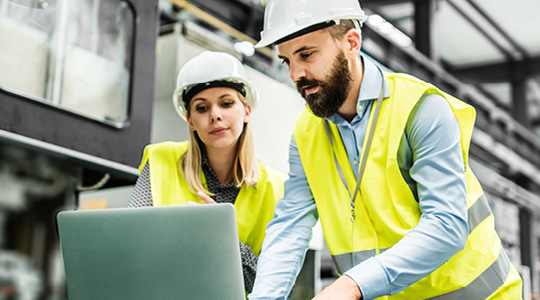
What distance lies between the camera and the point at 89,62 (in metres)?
2.54

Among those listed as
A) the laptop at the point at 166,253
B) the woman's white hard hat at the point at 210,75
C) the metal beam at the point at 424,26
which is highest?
the metal beam at the point at 424,26

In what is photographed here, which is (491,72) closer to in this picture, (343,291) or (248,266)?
(248,266)

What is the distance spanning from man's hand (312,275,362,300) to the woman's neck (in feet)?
3.15

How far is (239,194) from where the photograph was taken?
196 cm

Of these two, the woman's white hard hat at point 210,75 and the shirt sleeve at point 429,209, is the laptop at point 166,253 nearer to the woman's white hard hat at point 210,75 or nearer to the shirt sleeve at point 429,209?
the shirt sleeve at point 429,209

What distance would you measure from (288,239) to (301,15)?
1.92 feet

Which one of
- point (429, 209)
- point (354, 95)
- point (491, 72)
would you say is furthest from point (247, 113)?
point (491, 72)

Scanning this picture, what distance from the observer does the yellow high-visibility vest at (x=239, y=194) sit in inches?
74.9

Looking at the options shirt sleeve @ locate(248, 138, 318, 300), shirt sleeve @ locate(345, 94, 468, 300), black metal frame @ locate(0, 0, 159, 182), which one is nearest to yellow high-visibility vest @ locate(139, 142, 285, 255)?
shirt sleeve @ locate(248, 138, 318, 300)

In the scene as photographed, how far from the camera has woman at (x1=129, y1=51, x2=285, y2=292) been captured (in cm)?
192

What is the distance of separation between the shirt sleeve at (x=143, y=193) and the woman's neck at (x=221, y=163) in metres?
0.24

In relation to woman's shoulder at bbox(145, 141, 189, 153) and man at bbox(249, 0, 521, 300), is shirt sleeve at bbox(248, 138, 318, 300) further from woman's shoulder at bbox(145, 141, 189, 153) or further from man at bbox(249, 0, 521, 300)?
woman's shoulder at bbox(145, 141, 189, 153)

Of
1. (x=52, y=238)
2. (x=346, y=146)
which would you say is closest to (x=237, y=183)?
(x=346, y=146)

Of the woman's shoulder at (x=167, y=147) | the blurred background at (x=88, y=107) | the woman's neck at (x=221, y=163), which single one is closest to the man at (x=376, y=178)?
the woman's neck at (x=221, y=163)
